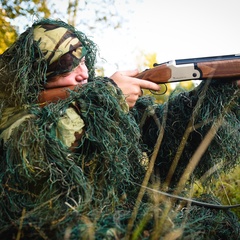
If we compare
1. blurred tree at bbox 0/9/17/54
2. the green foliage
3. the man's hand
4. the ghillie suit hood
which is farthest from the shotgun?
blurred tree at bbox 0/9/17/54

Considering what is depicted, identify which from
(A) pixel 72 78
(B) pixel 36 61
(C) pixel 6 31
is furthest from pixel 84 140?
(C) pixel 6 31

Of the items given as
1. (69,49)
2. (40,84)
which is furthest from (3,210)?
(69,49)

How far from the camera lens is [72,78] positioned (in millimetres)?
2973

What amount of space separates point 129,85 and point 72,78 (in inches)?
14.9

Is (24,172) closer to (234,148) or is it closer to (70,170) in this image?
(70,170)

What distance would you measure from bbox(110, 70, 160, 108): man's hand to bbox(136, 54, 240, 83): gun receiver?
0.11 m

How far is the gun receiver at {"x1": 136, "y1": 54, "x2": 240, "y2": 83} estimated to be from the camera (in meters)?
3.12

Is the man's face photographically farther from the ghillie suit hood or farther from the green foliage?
the green foliage

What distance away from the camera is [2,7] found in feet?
21.5

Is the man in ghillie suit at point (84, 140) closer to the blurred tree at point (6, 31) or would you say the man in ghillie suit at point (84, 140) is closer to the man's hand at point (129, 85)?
the man's hand at point (129, 85)

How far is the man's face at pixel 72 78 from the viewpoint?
9.70 feet

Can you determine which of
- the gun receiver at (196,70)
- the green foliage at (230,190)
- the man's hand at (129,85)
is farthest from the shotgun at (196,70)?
the green foliage at (230,190)

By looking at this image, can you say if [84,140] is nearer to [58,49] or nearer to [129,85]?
[129,85]

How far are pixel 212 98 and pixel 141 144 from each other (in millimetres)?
616
